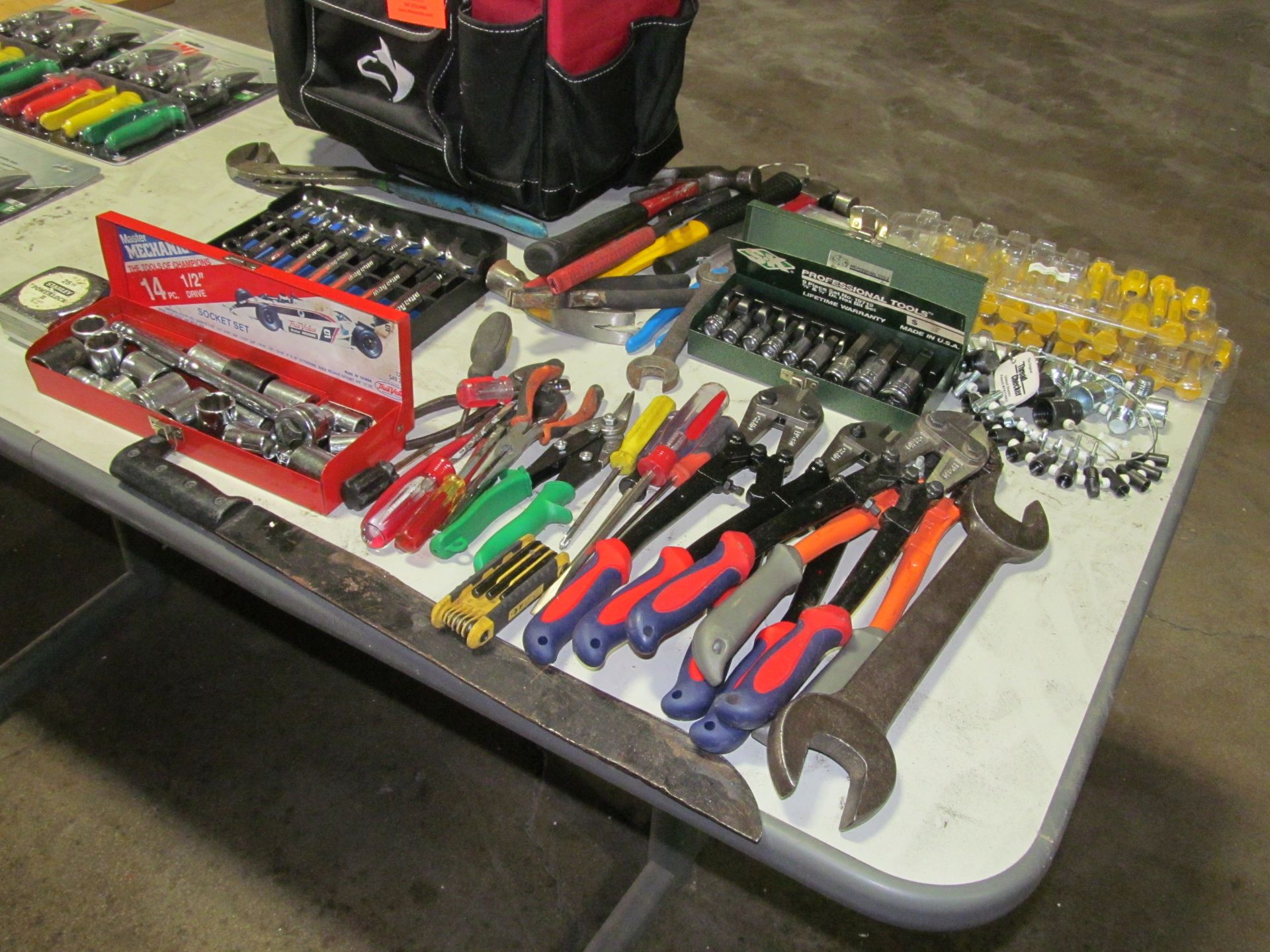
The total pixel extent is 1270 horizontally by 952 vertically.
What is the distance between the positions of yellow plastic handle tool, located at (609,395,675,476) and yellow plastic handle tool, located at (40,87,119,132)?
1.10m

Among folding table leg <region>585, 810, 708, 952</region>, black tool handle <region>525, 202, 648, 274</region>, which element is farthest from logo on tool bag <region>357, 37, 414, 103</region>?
folding table leg <region>585, 810, 708, 952</region>

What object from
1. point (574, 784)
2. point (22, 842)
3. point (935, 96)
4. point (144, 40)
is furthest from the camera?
point (935, 96)

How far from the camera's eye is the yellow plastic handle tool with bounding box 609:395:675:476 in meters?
1.07

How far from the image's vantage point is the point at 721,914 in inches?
60.9

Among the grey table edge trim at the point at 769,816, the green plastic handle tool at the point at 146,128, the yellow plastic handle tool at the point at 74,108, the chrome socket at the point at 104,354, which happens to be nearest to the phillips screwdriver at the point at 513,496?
the grey table edge trim at the point at 769,816

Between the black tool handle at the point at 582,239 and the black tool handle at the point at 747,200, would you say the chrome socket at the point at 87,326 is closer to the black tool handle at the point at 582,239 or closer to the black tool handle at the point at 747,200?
the black tool handle at the point at 582,239

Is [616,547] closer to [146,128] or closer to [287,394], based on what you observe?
[287,394]

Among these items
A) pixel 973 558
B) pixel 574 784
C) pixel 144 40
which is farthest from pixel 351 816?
pixel 144 40

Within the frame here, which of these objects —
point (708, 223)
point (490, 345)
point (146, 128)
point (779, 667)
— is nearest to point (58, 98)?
point (146, 128)

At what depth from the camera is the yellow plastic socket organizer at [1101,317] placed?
49.4 inches

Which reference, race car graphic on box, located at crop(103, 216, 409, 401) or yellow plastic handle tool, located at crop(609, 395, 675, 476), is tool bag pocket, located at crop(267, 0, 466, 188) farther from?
yellow plastic handle tool, located at crop(609, 395, 675, 476)

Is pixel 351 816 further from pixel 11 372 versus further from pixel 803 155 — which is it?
pixel 803 155

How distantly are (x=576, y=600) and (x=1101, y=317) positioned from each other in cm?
82

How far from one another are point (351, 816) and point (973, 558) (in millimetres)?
1107
